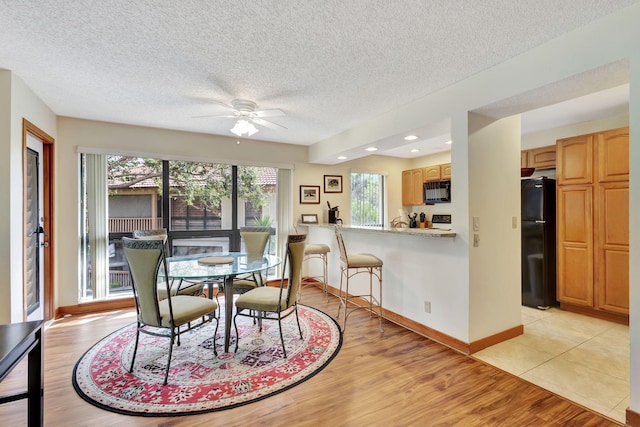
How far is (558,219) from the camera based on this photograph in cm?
373

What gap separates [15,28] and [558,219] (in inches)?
210

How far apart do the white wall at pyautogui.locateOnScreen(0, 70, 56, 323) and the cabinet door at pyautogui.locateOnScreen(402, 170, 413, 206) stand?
18.2 ft

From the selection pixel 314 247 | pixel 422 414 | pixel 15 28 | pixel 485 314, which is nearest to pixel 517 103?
pixel 485 314

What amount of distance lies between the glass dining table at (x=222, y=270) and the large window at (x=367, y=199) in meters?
2.89

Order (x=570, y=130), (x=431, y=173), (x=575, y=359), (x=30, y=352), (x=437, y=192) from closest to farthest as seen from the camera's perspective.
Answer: (x=30, y=352) < (x=575, y=359) < (x=570, y=130) < (x=437, y=192) < (x=431, y=173)

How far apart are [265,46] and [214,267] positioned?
6.10ft

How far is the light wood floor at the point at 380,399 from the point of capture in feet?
5.86

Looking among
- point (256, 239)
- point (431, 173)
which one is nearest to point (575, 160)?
point (431, 173)

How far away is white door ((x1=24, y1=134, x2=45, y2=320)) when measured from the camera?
2990 millimetres

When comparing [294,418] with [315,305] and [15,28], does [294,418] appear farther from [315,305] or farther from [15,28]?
[15,28]

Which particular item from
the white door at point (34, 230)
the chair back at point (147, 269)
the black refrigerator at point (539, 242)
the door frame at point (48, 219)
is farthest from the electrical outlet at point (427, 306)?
the door frame at point (48, 219)

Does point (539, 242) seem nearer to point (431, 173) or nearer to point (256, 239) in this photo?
point (431, 173)

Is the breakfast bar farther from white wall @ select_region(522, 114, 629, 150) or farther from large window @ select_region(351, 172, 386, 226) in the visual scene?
white wall @ select_region(522, 114, 629, 150)

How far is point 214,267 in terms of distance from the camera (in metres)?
2.72
